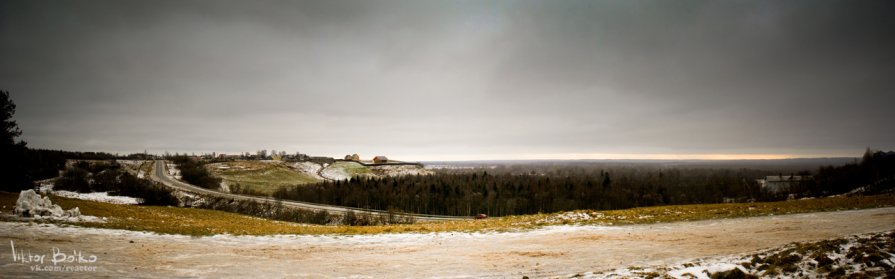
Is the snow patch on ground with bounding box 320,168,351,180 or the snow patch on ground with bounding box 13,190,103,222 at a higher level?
the snow patch on ground with bounding box 13,190,103,222

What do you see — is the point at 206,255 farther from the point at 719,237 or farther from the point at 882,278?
the point at 719,237

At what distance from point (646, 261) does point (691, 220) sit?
1179 centimetres

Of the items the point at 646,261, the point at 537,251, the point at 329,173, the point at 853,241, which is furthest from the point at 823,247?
the point at 329,173

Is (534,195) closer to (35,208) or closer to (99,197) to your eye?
(99,197)

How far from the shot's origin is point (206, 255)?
13.5 meters

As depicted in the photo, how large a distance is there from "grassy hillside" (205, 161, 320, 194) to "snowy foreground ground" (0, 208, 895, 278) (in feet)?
271

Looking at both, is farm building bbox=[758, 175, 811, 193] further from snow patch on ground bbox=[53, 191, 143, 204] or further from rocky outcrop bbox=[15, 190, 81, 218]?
snow patch on ground bbox=[53, 191, 143, 204]

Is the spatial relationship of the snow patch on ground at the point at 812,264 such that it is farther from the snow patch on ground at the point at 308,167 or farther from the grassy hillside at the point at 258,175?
the snow patch on ground at the point at 308,167

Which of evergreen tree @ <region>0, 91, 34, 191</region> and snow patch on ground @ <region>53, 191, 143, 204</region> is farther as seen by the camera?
snow patch on ground @ <region>53, 191, 143, 204</region>

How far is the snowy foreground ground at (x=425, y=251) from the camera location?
10852mm

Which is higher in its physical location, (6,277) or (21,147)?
(21,147)
